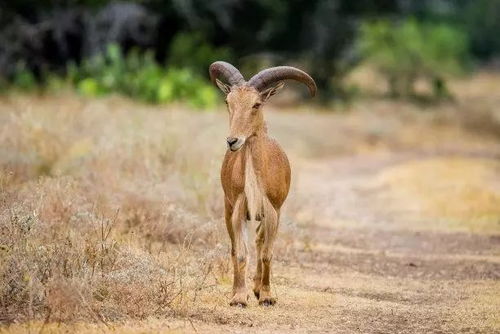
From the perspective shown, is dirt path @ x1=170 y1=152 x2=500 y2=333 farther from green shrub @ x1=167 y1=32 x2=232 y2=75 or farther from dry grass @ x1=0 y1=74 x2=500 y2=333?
green shrub @ x1=167 y1=32 x2=232 y2=75

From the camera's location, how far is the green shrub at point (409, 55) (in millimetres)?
39938

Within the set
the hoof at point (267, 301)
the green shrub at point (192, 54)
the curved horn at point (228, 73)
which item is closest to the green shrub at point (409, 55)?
the green shrub at point (192, 54)

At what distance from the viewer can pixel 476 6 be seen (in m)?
65.1

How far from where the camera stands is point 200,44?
3638cm

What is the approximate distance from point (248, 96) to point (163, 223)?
2658mm

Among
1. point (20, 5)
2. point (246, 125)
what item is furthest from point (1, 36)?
point (246, 125)

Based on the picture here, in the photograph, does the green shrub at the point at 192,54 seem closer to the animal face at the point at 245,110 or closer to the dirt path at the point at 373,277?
the dirt path at the point at 373,277

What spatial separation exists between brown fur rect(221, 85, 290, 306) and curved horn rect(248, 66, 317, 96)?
8 centimetres

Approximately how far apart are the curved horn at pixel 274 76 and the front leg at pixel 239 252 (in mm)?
1056

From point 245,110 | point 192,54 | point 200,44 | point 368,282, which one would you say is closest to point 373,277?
point 368,282

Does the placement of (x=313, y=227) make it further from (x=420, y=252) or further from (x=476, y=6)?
(x=476, y=6)

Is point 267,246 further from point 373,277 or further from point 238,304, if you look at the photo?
point 373,277

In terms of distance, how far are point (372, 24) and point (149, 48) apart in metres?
11.4

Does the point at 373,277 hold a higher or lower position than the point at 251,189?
lower
